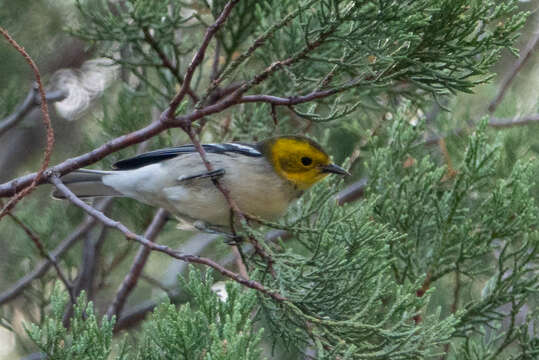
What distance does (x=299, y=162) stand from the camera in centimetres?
367

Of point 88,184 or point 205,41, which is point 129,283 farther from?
point 205,41

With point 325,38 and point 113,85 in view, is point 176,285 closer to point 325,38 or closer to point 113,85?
point 113,85

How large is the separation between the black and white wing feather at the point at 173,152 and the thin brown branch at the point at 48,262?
80cm

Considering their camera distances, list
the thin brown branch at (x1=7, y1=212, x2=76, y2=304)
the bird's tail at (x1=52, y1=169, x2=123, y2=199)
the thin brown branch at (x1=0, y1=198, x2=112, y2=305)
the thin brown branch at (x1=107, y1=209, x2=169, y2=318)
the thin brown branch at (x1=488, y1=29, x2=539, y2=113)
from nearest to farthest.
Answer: the thin brown branch at (x1=7, y1=212, x2=76, y2=304) → the bird's tail at (x1=52, y1=169, x2=123, y2=199) → the thin brown branch at (x1=107, y1=209, x2=169, y2=318) → the thin brown branch at (x1=0, y1=198, x2=112, y2=305) → the thin brown branch at (x1=488, y1=29, x2=539, y2=113)

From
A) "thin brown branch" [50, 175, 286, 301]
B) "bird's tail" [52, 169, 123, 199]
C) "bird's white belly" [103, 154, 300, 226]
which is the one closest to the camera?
"thin brown branch" [50, 175, 286, 301]

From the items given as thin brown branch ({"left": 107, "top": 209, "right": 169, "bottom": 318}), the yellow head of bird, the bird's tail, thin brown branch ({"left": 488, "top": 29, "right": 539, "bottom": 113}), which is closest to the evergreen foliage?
the yellow head of bird

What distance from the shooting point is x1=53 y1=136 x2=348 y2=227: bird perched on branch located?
3488mm

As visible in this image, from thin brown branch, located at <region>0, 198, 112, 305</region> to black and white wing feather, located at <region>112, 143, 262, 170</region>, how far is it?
80 cm

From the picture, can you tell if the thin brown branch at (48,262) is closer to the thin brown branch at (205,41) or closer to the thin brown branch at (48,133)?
the thin brown branch at (48,133)

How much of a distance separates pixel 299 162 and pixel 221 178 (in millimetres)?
439

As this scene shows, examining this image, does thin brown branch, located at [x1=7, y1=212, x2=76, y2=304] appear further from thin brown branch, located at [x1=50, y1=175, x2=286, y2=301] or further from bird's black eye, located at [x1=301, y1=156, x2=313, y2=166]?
bird's black eye, located at [x1=301, y1=156, x2=313, y2=166]

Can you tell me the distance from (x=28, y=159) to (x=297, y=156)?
3019mm

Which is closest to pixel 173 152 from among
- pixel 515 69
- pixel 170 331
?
pixel 170 331

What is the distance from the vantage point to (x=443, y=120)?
15.5 ft
